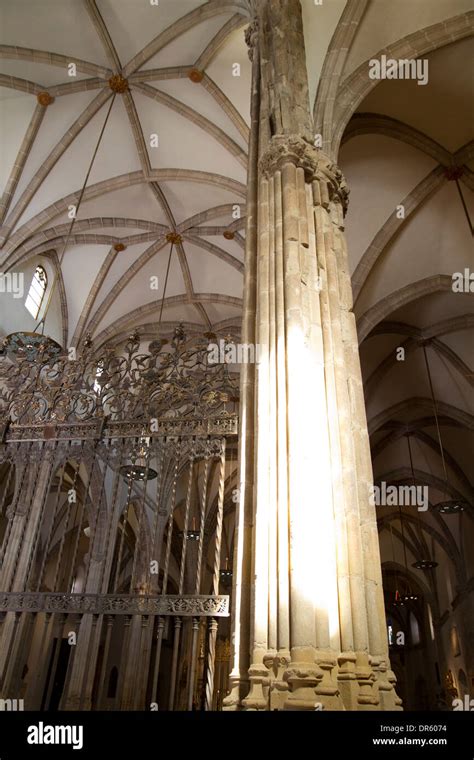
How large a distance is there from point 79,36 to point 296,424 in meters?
10.0

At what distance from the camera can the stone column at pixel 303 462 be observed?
11.8ft

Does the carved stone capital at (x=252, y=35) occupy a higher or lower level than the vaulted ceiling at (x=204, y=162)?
lower

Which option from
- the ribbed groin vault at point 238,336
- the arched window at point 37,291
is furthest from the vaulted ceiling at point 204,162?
the arched window at point 37,291

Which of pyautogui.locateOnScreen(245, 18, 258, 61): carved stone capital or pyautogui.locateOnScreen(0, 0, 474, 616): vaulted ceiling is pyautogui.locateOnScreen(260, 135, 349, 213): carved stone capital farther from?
pyautogui.locateOnScreen(245, 18, 258, 61): carved stone capital

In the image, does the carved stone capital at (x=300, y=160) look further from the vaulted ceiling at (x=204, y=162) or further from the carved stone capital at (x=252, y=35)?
the carved stone capital at (x=252, y=35)

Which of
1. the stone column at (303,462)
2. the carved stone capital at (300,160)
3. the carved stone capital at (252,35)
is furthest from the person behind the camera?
the carved stone capital at (252,35)

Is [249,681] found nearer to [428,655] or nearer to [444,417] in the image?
[444,417]

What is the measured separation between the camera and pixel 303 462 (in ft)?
13.7

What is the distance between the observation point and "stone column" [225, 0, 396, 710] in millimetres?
3607

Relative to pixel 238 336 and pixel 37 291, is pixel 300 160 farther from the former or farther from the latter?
pixel 37 291

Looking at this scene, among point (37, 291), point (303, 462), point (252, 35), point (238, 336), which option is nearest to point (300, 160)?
point (252, 35)

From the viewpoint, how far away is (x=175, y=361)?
19.9 feet

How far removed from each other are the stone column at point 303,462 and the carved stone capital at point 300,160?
0.05 ft

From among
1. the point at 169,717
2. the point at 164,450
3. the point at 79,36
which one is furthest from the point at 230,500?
the point at 169,717
